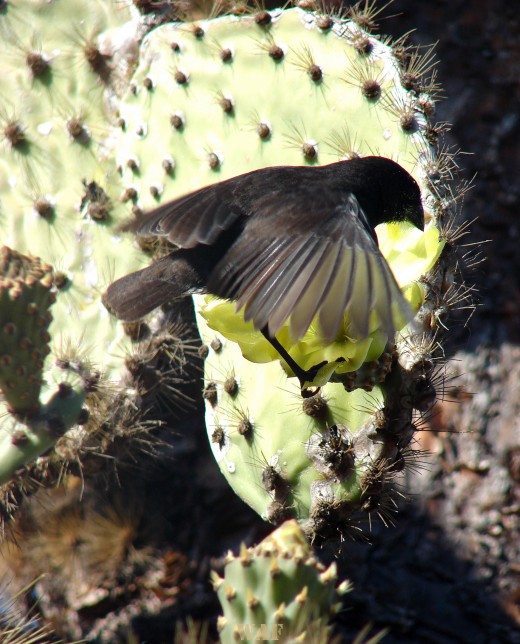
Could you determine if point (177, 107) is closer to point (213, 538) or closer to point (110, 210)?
point (110, 210)

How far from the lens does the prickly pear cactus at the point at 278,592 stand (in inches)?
43.5

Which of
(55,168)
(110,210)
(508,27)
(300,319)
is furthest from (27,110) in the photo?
(508,27)

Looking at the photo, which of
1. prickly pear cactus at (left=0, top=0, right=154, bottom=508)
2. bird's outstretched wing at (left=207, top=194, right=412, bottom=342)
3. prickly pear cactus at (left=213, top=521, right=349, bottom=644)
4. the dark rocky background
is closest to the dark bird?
bird's outstretched wing at (left=207, top=194, right=412, bottom=342)

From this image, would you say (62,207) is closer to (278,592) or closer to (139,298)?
(139,298)

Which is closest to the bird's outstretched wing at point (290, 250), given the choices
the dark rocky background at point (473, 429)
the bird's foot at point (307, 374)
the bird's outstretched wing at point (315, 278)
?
the bird's outstretched wing at point (315, 278)

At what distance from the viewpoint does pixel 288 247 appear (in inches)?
57.1

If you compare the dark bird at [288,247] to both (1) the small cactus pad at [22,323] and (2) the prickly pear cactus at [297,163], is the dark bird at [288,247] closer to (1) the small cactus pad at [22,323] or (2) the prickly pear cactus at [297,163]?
(2) the prickly pear cactus at [297,163]

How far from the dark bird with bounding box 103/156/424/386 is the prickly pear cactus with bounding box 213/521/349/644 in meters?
0.31

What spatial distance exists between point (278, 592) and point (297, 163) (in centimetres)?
98

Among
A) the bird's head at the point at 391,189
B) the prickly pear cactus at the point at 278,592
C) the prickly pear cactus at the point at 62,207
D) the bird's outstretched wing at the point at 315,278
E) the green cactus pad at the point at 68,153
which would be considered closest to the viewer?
the prickly pear cactus at the point at 278,592

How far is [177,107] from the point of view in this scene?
1989 millimetres

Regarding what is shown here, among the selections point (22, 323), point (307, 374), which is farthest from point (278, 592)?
point (22, 323)

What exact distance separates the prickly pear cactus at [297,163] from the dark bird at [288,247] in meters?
0.06

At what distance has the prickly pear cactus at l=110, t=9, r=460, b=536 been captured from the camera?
1.44m
